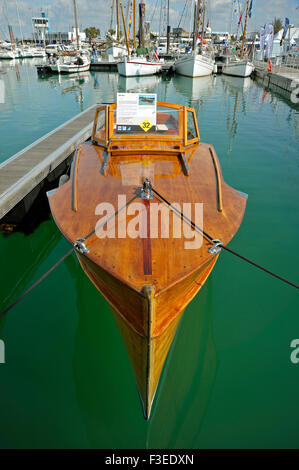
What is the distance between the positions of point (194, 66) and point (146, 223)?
38.3 m

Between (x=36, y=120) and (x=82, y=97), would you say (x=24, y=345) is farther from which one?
(x=82, y=97)

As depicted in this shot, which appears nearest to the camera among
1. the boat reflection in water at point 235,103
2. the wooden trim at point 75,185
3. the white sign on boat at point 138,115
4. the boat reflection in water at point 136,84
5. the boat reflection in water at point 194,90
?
the wooden trim at point 75,185

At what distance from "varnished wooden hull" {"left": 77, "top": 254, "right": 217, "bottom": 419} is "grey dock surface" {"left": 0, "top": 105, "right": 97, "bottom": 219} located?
13.6 feet

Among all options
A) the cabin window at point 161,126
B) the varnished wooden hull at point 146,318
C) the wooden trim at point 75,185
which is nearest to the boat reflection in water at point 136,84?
the cabin window at point 161,126

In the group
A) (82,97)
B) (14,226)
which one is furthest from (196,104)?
(14,226)

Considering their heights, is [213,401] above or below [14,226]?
below

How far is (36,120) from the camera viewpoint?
675 inches

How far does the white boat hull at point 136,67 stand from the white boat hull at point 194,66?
11.0 ft

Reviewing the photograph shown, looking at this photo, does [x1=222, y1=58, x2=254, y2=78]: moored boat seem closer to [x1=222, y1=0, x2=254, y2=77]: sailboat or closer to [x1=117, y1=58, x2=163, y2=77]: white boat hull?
[x1=222, y1=0, x2=254, y2=77]: sailboat

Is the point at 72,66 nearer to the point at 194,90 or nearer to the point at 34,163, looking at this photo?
the point at 194,90

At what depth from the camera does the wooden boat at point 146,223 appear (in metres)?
3.27

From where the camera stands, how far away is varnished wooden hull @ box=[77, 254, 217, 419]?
3031mm

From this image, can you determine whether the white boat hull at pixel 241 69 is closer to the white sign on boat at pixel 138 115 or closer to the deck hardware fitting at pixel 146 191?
the white sign on boat at pixel 138 115

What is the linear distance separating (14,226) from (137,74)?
122 feet
